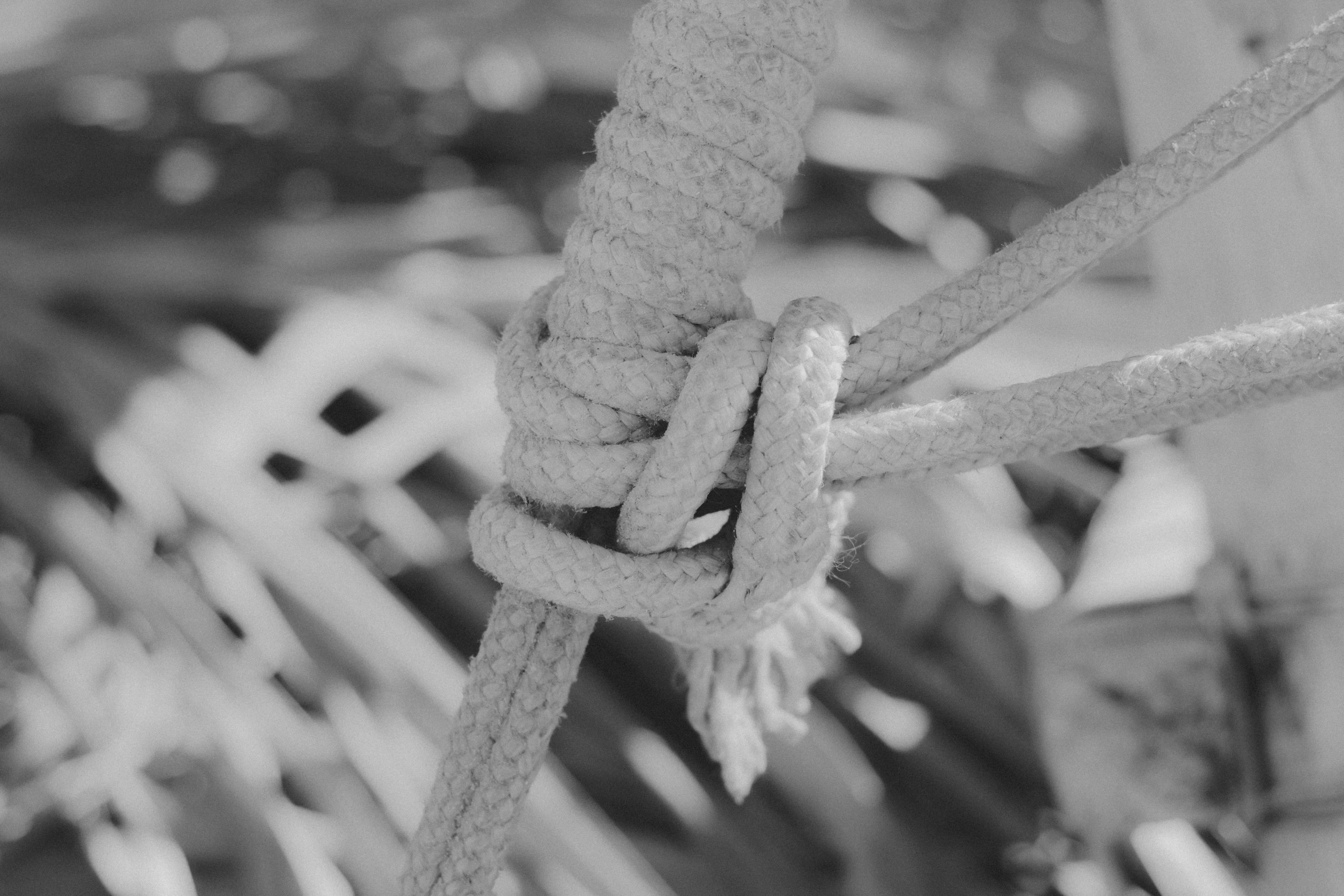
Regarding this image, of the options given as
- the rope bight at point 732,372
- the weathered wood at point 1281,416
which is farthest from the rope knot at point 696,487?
the weathered wood at point 1281,416

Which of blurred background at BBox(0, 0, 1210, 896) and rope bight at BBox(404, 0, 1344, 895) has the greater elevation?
rope bight at BBox(404, 0, 1344, 895)

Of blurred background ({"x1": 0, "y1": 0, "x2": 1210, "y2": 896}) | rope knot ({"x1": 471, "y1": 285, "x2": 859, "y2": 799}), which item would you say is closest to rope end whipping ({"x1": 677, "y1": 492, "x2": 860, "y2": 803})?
rope knot ({"x1": 471, "y1": 285, "x2": 859, "y2": 799})

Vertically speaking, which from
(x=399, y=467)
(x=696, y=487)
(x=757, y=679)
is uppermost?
(x=696, y=487)

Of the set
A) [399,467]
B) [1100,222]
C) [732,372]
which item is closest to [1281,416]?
[1100,222]

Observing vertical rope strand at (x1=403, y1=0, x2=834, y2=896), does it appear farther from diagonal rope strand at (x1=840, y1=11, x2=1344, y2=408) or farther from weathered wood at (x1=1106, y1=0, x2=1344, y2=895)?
weathered wood at (x1=1106, y1=0, x2=1344, y2=895)

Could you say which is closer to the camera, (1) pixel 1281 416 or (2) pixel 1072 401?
(2) pixel 1072 401

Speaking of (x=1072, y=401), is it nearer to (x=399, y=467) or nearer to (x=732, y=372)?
(x=732, y=372)

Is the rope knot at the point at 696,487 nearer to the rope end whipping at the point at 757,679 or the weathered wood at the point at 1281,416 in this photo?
the rope end whipping at the point at 757,679
